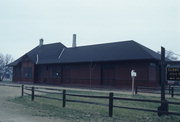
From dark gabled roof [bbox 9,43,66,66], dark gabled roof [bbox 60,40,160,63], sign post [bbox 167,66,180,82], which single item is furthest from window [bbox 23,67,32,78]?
sign post [bbox 167,66,180,82]

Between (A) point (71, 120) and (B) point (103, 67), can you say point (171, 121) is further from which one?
(B) point (103, 67)

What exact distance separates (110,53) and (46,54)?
17.1 meters

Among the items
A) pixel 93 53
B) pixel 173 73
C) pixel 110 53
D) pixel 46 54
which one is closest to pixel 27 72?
pixel 46 54

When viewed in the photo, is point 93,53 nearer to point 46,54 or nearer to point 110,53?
point 110,53

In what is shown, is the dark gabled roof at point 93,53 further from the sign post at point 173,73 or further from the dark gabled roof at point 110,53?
the sign post at point 173,73

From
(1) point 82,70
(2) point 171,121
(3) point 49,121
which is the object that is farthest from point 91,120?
(1) point 82,70

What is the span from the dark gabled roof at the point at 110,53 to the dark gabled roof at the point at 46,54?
7.32ft

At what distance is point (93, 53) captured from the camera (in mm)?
37344

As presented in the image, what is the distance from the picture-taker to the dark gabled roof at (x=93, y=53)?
31105 mm

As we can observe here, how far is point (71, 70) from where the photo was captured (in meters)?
38.1

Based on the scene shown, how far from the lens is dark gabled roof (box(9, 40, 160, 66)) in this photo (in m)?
31.1

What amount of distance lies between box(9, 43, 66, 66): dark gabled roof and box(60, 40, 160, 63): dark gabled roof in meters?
2.23

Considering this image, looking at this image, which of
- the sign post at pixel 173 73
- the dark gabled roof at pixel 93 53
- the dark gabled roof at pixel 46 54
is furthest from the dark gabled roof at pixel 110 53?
the sign post at pixel 173 73

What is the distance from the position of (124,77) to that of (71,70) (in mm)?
10452
